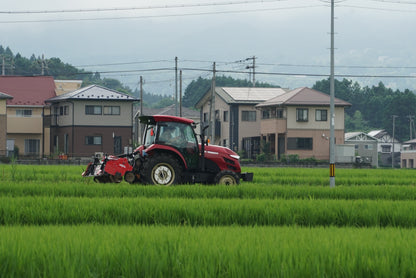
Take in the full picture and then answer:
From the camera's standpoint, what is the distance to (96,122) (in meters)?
54.8

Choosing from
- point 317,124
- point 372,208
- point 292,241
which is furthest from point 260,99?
point 292,241

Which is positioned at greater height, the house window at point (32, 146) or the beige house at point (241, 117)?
the beige house at point (241, 117)

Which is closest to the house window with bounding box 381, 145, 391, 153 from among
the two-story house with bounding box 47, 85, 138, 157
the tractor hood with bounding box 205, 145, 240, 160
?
the two-story house with bounding box 47, 85, 138, 157

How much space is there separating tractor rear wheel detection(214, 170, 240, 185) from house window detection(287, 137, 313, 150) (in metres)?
36.7

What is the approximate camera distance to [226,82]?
452ft

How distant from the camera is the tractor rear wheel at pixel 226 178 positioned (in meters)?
18.7

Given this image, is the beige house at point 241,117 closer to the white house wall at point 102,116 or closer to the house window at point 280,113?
the house window at point 280,113

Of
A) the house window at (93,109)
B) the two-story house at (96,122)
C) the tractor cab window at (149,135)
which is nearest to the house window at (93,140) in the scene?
the two-story house at (96,122)

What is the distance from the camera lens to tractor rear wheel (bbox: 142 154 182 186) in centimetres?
1814

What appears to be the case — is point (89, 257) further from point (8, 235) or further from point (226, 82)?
point (226, 82)

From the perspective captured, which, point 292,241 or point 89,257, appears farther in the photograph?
point 292,241

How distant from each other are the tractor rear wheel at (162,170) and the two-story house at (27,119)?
3997 cm

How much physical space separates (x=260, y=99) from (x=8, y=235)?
5579cm

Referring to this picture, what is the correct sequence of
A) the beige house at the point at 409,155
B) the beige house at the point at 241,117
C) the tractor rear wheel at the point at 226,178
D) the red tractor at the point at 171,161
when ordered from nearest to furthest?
the red tractor at the point at 171,161 < the tractor rear wheel at the point at 226,178 < the beige house at the point at 241,117 < the beige house at the point at 409,155
